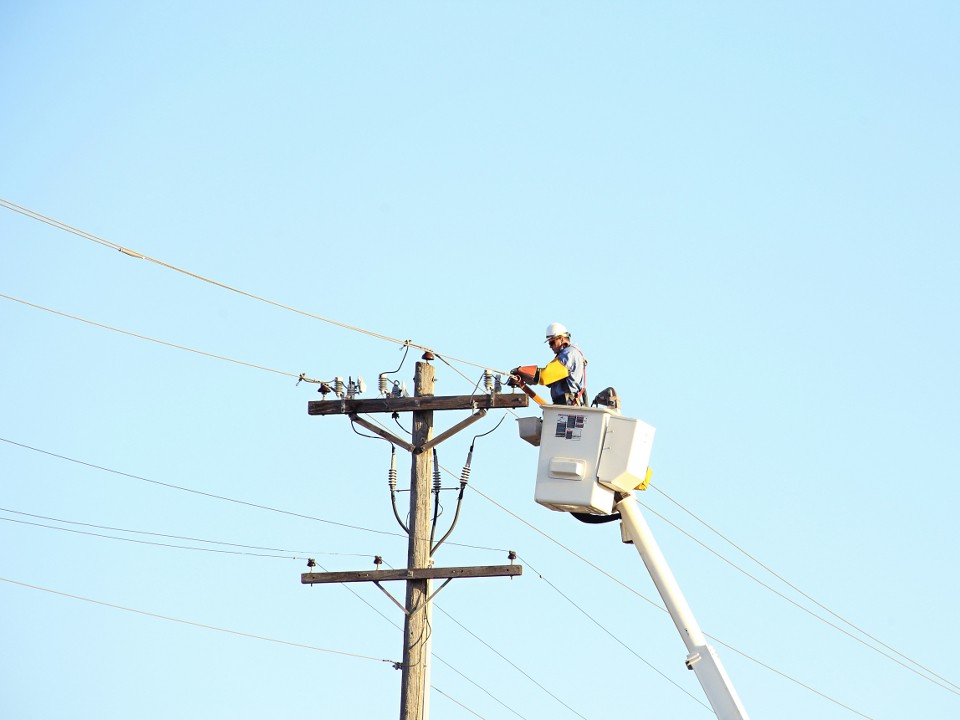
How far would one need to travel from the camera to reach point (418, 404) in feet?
113

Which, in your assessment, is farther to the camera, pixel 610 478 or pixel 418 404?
pixel 418 404

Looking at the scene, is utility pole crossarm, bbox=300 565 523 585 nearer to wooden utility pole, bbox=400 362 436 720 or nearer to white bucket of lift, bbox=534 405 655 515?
wooden utility pole, bbox=400 362 436 720

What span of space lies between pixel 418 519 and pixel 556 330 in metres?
2.33

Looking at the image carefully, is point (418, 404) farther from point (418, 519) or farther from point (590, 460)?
point (590, 460)

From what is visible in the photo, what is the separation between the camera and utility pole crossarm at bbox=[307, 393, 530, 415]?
34.0 m

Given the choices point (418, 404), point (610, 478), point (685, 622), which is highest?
point (418, 404)

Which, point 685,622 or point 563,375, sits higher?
point 563,375

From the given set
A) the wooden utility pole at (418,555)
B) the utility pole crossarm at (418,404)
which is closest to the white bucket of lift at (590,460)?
the utility pole crossarm at (418,404)

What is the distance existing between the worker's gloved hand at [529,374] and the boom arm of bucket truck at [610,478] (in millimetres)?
356

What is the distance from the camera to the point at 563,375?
33469mm

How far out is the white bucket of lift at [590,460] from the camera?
33031 millimetres

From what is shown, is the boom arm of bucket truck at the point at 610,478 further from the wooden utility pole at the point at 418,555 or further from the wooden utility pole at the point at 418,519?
the wooden utility pole at the point at 418,555

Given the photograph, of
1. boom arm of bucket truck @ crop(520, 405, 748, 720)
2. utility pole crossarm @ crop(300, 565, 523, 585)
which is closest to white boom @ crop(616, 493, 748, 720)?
boom arm of bucket truck @ crop(520, 405, 748, 720)

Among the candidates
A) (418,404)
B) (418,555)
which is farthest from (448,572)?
(418,404)
